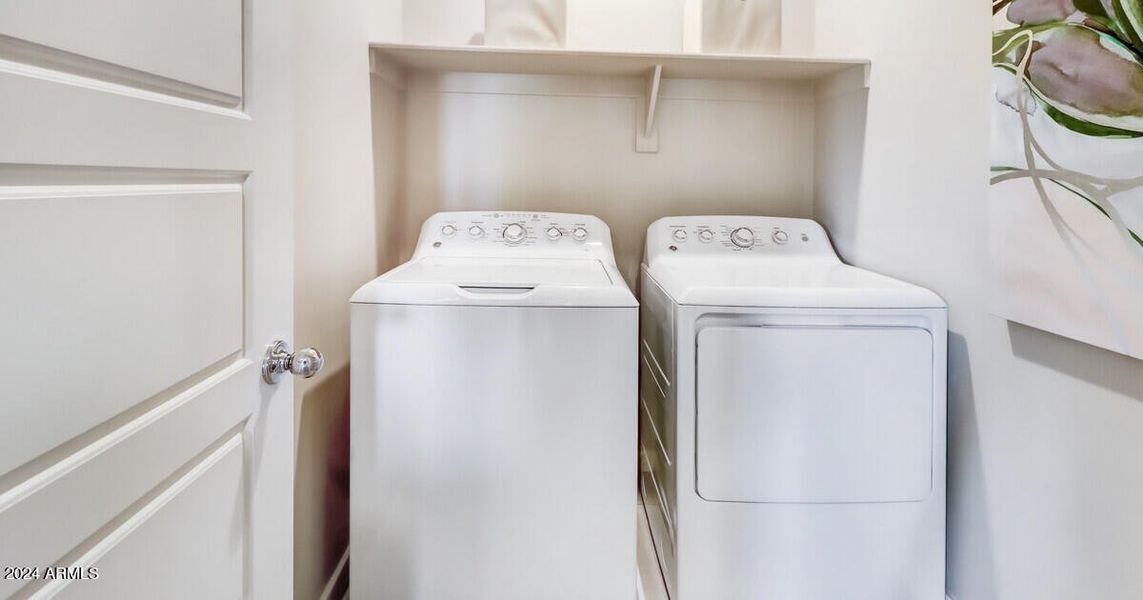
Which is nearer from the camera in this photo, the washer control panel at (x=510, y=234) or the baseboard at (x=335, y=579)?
the baseboard at (x=335, y=579)

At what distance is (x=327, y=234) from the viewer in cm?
154

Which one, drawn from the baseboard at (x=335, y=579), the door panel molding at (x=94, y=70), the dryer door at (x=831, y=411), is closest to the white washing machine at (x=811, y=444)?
the dryer door at (x=831, y=411)

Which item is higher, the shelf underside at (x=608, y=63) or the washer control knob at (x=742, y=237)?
the shelf underside at (x=608, y=63)

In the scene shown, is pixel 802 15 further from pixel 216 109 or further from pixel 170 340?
pixel 170 340

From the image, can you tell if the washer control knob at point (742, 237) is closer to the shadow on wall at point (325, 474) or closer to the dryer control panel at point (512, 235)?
the dryer control panel at point (512, 235)

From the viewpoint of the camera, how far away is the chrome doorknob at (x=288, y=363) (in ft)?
3.04

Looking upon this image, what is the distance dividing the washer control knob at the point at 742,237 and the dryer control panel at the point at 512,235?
394mm

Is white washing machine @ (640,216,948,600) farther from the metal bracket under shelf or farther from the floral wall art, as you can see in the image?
the metal bracket under shelf

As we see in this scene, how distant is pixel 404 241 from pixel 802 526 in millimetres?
1531

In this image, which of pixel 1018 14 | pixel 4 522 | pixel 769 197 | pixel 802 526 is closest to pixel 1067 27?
pixel 1018 14

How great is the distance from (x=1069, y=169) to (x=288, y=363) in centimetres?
128

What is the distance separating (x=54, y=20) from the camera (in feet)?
1.72

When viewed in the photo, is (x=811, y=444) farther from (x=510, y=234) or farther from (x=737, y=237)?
(x=510, y=234)

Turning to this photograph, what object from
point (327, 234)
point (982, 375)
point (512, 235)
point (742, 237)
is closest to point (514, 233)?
point (512, 235)
